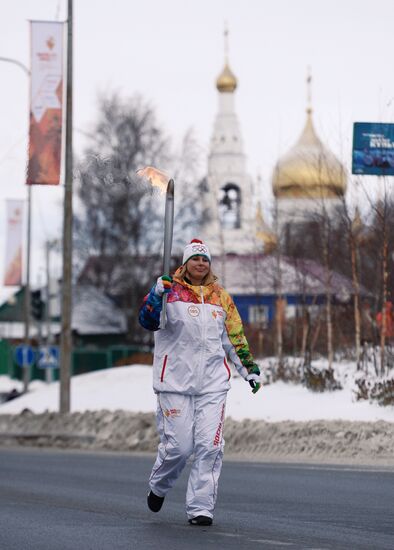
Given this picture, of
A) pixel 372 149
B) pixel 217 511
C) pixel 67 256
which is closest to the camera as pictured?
pixel 217 511

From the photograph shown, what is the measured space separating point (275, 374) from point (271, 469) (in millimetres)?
12144

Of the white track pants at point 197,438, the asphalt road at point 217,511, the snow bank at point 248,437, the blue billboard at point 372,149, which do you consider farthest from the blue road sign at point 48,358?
the white track pants at point 197,438

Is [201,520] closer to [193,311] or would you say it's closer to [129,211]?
[193,311]

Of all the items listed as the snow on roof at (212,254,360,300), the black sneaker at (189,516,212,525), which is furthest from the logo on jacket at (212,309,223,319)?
the snow on roof at (212,254,360,300)

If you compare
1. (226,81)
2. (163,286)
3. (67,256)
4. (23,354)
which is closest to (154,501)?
(163,286)

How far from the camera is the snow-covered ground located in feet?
82.5

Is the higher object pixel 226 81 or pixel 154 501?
pixel 226 81

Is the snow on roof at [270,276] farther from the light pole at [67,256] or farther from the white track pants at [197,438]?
the white track pants at [197,438]

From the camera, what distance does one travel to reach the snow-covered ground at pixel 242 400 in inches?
990

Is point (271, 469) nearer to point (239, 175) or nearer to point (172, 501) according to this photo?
point (172, 501)

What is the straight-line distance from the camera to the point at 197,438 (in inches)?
425

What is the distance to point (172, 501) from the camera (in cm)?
1307

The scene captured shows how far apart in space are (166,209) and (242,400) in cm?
1792

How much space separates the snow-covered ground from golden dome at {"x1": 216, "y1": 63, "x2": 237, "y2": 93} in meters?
81.2
